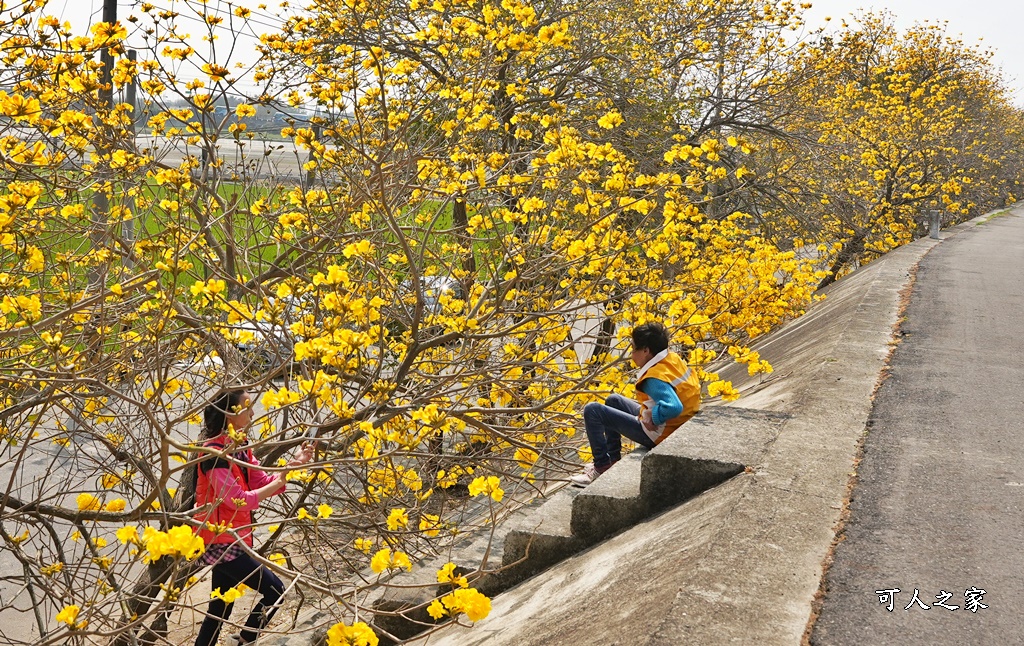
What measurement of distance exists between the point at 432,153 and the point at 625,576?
11.4 ft

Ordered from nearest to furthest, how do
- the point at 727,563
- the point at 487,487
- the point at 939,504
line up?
the point at 727,563 → the point at 939,504 → the point at 487,487

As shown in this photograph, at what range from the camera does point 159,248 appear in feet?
13.4

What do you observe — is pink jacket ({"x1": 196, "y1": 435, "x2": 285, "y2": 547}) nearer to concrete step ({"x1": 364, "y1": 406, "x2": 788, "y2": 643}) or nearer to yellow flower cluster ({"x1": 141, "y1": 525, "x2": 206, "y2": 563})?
concrete step ({"x1": 364, "y1": 406, "x2": 788, "y2": 643})

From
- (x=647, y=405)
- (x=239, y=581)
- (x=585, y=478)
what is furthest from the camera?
(x=585, y=478)

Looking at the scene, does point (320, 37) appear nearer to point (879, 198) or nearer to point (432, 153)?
point (432, 153)

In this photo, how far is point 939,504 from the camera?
3.58 meters

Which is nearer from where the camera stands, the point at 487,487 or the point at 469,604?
the point at 469,604

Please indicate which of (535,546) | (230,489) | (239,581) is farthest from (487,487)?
(239,581)

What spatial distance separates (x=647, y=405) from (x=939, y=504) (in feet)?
5.63

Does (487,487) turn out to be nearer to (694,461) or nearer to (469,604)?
(694,461)

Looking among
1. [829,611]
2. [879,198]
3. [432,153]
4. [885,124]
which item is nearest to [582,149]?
[432,153]

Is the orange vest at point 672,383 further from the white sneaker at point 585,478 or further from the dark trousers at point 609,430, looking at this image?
the white sneaker at point 585,478

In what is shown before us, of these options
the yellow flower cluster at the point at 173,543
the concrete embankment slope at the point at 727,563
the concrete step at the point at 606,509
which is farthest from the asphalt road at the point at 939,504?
the yellow flower cluster at the point at 173,543

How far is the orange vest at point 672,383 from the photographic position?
5.02 metres
